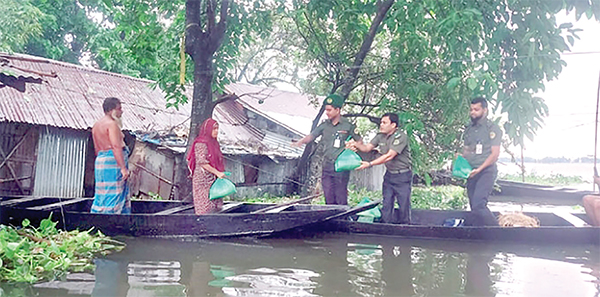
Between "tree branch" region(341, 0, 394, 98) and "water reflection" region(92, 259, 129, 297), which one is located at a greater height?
"tree branch" region(341, 0, 394, 98)

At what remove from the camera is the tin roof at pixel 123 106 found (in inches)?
450

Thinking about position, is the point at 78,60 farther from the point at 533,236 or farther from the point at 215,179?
the point at 533,236

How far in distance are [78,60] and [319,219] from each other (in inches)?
568

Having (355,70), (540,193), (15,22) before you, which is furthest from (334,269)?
(540,193)

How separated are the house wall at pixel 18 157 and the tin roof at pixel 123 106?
70 centimetres

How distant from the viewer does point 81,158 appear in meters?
12.3

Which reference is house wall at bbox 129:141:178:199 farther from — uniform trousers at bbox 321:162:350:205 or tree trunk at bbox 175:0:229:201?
uniform trousers at bbox 321:162:350:205

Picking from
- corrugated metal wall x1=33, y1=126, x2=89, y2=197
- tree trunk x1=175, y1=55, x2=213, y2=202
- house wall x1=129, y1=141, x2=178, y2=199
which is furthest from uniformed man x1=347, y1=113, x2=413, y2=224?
corrugated metal wall x1=33, y1=126, x2=89, y2=197

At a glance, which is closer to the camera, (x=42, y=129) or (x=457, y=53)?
(x=457, y=53)

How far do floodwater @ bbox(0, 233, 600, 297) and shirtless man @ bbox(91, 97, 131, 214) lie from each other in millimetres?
570

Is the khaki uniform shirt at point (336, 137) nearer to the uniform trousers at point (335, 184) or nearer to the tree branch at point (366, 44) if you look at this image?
the uniform trousers at point (335, 184)

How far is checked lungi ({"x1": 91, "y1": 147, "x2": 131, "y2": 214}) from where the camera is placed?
6297mm

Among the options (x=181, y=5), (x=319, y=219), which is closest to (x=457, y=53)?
(x=319, y=219)

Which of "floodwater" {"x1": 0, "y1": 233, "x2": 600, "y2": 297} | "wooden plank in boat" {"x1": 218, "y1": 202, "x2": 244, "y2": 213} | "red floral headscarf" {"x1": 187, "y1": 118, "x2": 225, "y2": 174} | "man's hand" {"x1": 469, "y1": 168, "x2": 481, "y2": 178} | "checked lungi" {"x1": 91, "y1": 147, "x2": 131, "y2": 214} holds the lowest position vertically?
"floodwater" {"x1": 0, "y1": 233, "x2": 600, "y2": 297}
